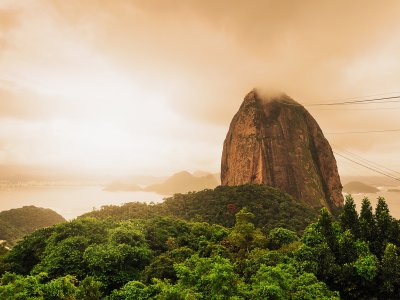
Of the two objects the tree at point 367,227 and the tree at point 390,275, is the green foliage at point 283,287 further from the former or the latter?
the tree at point 367,227

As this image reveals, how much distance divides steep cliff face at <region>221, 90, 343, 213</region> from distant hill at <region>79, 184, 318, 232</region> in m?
17.2

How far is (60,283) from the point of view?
16.3 m

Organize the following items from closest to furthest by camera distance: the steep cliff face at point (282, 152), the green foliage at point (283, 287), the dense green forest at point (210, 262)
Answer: the green foliage at point (283, 287) → the dense green forest at point (210, 262) → the steep cliff face at point (282, 152)

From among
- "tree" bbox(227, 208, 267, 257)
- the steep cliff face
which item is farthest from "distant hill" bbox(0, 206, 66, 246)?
"tree" bbox(227, 208, 267, 257)

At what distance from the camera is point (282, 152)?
291 ft

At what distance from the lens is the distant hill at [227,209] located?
181ft

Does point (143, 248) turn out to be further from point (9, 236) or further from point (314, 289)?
point (9, 236)

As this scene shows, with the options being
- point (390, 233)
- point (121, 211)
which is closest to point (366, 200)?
point (390, 233)

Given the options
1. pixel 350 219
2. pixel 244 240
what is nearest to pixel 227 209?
pixel 244 240

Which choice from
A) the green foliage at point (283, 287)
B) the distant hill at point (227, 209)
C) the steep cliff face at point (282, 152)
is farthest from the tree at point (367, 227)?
the steep cliff face at point (282, 152)

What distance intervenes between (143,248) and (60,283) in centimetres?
1363

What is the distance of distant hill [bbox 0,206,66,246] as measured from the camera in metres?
83.8

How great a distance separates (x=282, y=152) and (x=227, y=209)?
118 feet

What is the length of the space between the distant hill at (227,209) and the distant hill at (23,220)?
40.1 meters
